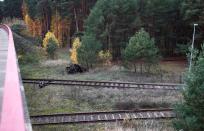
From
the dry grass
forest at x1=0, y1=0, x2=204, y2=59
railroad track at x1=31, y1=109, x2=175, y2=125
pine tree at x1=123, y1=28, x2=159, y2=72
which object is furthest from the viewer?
forest at x1=0, y1=0, x2=204, y2=59

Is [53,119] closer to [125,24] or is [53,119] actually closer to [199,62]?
[199,62]

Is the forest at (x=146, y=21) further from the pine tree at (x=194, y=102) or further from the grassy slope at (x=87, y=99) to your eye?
the pine tree at (x=194, y=102)

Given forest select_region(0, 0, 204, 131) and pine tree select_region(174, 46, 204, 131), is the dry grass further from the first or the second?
pine tree select_region(174, 46, 204, 131)

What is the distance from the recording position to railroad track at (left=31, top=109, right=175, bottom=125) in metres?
17.4

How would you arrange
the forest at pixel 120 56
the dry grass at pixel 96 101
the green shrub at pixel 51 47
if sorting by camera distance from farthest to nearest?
the green shrub at pixel 51 47, the forest at pixel 120 56, the dry grass at pixel 96 101

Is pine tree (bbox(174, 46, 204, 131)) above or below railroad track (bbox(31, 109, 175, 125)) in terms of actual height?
above

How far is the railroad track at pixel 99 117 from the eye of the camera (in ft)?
57.0

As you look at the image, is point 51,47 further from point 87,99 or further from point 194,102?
point 194,102

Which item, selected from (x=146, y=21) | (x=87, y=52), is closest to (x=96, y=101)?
(x=87, y=52)

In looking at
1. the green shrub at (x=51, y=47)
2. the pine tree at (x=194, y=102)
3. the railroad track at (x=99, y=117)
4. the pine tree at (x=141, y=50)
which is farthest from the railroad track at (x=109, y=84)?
the green shrub at (x=51, y=47)

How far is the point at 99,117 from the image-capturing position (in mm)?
17969

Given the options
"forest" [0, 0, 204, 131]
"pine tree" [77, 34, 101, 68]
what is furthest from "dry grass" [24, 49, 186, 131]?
"pine tree" [77, 34, 101, 68]

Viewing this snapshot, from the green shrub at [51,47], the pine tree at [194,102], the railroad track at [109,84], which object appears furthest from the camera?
the green shrub at [51,47]

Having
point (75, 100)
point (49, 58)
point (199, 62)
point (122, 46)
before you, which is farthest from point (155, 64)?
point (199, 62)
